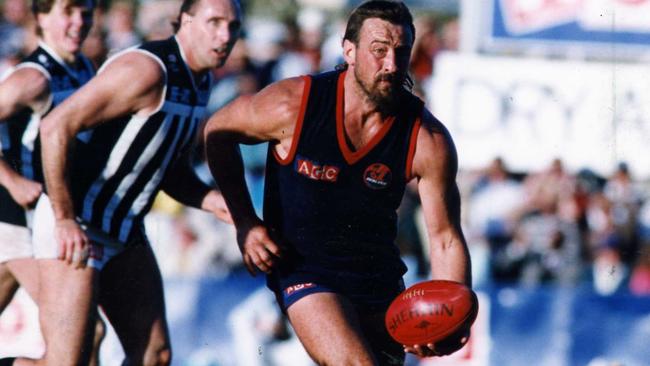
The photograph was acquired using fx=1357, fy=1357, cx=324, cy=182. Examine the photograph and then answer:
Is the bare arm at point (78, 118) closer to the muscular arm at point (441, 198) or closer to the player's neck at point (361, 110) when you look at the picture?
the player's neck at point (361, 110)

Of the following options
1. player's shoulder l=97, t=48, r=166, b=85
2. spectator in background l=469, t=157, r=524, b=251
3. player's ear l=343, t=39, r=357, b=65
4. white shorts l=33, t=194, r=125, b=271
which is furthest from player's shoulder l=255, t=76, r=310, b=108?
spectator in background l=469, t=157, r=524, b=251

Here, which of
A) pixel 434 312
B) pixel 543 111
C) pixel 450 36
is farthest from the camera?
pixel 450 36

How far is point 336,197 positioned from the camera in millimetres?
5820

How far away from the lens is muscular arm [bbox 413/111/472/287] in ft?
19.0

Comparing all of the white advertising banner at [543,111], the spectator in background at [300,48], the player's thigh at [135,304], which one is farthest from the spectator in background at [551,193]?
the player's thigh at [135,304]

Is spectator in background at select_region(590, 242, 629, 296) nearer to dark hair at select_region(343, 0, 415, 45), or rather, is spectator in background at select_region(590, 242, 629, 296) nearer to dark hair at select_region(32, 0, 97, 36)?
dark hair at select_region(32, 0, 97, 36)

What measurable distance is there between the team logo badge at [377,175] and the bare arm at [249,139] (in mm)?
367

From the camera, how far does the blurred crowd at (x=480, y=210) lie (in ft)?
36.5

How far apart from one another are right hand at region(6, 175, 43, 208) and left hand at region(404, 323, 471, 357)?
2008mm

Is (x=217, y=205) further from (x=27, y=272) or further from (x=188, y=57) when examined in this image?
(x=27, y=272)

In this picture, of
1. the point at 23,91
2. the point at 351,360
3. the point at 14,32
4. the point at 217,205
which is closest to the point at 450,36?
the point at 14,32

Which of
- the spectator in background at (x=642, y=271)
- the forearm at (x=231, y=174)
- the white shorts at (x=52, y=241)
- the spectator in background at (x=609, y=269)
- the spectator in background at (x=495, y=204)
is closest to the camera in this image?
the forearm at (x=231, y=174)

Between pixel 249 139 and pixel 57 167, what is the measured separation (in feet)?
2.93

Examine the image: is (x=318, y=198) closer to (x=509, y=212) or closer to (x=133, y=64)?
(x=133, y=64)
